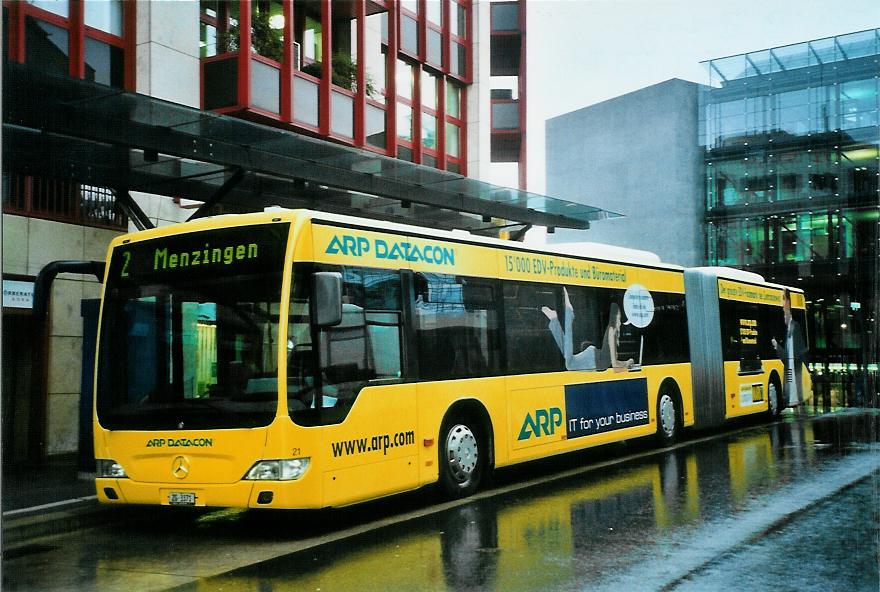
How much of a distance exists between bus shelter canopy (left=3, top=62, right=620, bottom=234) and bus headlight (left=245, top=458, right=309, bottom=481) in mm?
3879

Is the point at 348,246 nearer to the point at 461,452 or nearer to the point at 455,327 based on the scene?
the point at 455,327

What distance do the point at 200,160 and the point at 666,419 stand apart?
8909 millimetres

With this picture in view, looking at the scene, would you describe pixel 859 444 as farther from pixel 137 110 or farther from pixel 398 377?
pixel 137 110

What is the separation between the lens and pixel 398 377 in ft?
31.7

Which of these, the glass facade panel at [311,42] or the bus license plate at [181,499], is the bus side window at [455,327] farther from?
the glass facade panel at [311,42]

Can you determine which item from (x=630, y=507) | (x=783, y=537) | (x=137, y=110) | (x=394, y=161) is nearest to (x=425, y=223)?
(x=394, y=161)

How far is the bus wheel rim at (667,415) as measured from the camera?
15734 millimetres

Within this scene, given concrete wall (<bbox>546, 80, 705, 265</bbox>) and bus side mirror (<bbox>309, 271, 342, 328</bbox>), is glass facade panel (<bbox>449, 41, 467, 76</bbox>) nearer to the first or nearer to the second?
concrete wall (<bbox>546, 80, 705, 265</bbox>)

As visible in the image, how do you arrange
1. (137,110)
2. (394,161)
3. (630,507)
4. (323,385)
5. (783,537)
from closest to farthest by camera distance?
(783,537) < (323,385) < (630,507) < (137,110) < (394,161)

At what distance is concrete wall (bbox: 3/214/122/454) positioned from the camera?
14.4 m

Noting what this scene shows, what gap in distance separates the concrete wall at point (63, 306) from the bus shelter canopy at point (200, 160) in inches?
64.6

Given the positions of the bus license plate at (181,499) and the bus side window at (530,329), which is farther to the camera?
the bus side window at (530,329)

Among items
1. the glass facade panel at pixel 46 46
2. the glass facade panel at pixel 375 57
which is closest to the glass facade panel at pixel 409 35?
the glass facade panel at pixel 375 57

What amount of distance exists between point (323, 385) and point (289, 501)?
109cm
